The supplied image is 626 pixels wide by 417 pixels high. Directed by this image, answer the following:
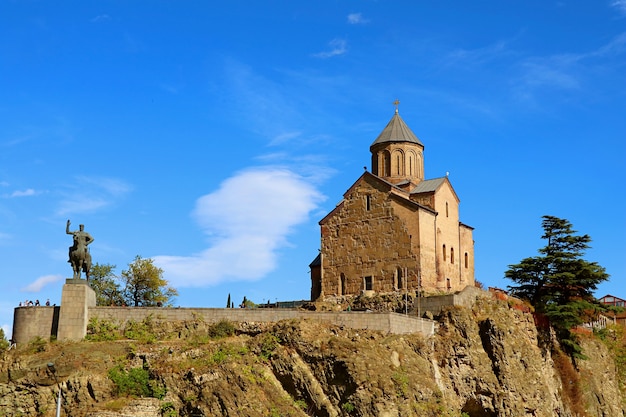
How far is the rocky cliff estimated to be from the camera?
1316 inches

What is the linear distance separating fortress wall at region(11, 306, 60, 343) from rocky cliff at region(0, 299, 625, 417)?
30.8 inches

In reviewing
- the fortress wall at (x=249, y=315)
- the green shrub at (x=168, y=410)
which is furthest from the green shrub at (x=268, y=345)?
the green shrub at (x=168, y=410)

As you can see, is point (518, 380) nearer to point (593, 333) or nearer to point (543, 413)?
point (543, 413)

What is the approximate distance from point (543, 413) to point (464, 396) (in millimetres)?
5591

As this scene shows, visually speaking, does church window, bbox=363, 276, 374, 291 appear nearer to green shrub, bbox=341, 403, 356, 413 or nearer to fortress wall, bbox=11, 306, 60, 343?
green shrub, bbox=341, 403, 356, 413

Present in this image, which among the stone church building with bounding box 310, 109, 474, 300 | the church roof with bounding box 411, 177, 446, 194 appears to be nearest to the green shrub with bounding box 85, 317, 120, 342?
the stone church building with bounding box 310, 109, 474, 300

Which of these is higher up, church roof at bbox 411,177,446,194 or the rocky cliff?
church roof at bbox 411,177,446,194

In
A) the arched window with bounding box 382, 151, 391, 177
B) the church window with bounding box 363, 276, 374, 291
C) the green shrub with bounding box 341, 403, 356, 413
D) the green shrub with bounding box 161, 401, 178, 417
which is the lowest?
the green shrub with bounding box 161, 401, 178, 417

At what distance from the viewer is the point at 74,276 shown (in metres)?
37.1

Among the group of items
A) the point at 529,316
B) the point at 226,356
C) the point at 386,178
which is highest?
the point at 386,178

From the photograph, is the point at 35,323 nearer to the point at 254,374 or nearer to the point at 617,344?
the point at 254,374

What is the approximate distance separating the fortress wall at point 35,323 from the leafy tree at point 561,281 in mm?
26050

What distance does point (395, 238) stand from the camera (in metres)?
45.8

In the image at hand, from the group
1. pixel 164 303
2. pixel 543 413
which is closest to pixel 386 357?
pixel 543 413
